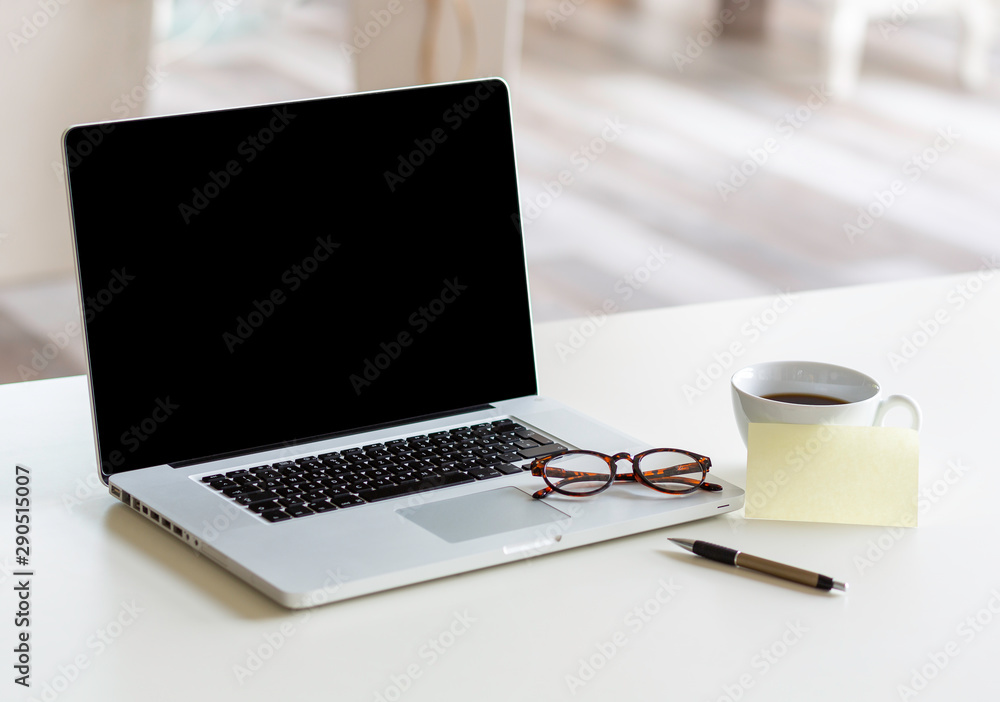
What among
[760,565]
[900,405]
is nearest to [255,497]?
[760,565]

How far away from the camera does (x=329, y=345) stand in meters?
0.97

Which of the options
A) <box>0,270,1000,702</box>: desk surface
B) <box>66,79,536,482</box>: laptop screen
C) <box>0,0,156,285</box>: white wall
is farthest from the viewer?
<box>0,0,156,285</box>: white wall

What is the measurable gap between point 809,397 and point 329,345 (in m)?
0.39

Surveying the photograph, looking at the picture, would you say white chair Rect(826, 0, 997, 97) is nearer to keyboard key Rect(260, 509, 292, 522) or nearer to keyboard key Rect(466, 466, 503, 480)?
keyboard key Rect(466, 466, 503, 480)

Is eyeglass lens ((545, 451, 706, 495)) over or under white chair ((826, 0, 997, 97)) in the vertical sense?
under

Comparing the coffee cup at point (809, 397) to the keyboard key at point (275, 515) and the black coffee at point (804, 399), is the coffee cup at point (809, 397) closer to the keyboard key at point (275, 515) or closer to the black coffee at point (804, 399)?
the black coffee at point (804, 399)

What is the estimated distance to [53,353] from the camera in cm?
293

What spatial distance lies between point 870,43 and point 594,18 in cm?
149

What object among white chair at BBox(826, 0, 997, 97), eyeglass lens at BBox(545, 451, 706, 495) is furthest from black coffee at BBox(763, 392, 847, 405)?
white chair at BBox(826, 0, 997, 97)

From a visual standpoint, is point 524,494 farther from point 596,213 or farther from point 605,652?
point 596,213

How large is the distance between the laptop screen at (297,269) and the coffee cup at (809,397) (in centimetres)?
19

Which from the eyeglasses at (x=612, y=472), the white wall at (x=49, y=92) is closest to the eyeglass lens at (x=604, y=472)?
the eyeglasses at (x=612, y=472)

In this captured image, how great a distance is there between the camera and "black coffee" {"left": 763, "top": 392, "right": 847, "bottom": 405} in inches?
38.3

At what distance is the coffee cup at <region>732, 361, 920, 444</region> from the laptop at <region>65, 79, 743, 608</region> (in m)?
0.09
